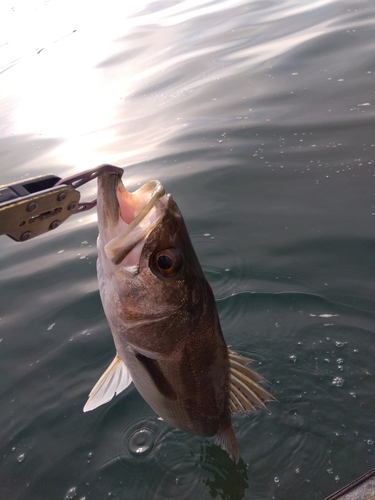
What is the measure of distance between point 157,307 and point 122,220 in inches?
16.7

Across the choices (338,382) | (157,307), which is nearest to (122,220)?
(157,307)

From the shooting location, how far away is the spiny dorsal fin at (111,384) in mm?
2818

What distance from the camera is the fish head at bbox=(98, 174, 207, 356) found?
2.31 meters

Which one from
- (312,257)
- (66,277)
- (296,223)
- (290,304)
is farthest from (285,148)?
(66,277)

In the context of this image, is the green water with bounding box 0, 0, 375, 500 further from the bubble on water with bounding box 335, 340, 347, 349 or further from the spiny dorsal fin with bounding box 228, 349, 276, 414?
the spiny dorsal fin with bounding box 228, 349, 276, 414

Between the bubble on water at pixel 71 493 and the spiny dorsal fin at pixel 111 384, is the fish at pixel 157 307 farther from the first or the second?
the bubble on water at pixel 71 493

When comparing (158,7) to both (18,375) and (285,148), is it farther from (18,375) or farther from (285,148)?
(18,375)

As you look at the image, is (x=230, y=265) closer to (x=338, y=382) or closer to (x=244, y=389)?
(x=338, y=382)

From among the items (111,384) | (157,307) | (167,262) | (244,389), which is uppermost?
(167,262)

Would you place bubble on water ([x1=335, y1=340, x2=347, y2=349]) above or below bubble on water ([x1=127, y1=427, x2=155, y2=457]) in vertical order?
below

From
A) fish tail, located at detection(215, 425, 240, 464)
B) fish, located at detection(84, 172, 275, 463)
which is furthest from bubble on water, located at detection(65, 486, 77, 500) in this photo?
fish tail, located at detection(215, 425, 240, 464)

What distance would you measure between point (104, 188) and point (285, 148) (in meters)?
4.62

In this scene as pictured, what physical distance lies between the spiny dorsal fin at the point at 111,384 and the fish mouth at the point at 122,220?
74cm

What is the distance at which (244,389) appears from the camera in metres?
2.98
